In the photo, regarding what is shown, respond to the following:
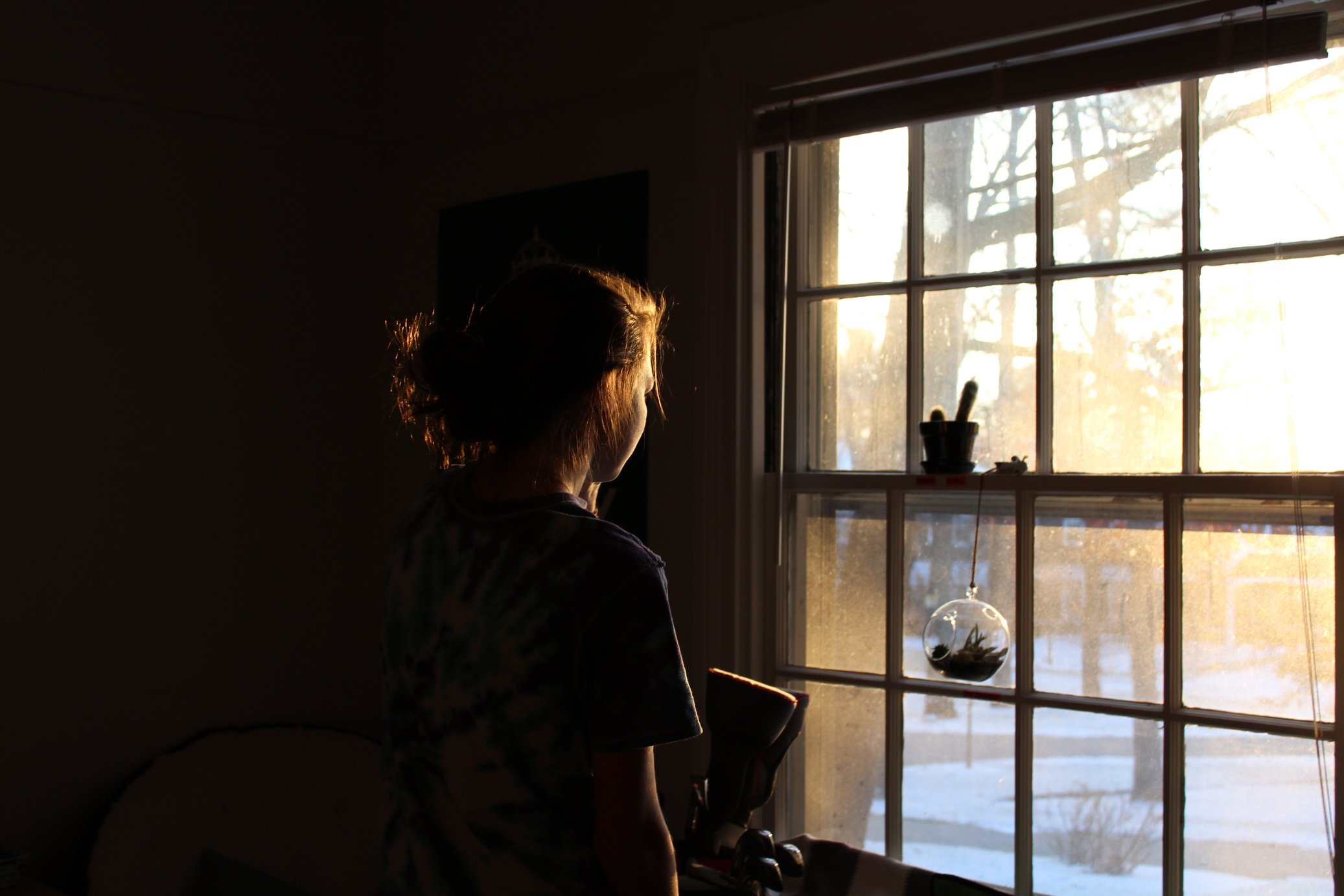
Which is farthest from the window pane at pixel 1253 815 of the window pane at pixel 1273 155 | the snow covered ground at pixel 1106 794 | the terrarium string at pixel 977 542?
the window pane at pixel 1273 155

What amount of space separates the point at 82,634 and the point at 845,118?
220 cm

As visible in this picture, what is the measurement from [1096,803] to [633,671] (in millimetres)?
1381

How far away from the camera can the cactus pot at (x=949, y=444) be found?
206cm

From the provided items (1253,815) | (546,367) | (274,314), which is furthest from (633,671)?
(274,314)

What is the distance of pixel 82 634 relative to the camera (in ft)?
8.72

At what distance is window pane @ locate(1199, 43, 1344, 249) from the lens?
1.78m

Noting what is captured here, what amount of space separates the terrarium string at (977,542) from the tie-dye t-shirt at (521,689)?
1.20 meters

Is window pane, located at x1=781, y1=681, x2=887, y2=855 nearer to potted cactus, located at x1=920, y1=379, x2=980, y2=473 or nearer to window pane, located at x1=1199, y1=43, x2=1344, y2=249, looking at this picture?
potted cactus, located at x1=920, y1=379, x2=980, y2=473

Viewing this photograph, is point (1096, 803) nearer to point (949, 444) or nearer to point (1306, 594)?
point (1306, 594)

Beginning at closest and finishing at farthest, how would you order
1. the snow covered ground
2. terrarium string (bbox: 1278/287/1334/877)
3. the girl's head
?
the girl's head → terrarium string (bbox: 1278/287/1334/877) → the snow covered ground

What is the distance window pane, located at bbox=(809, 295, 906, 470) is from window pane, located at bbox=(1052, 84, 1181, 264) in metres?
0.38

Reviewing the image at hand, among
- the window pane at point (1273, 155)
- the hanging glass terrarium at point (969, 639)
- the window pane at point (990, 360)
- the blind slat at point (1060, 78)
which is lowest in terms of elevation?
the hanging glass terrarium at point (969, 639)

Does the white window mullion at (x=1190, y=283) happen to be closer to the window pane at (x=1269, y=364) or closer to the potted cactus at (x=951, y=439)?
the window pane at (x=1269, y=364)

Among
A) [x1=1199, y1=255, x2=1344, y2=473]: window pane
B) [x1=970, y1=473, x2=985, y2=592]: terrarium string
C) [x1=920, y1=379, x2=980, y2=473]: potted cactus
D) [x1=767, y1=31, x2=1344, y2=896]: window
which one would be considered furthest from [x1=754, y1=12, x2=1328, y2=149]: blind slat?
[x1=970, y1=473, x2=985, y2=592]: terrarium string
